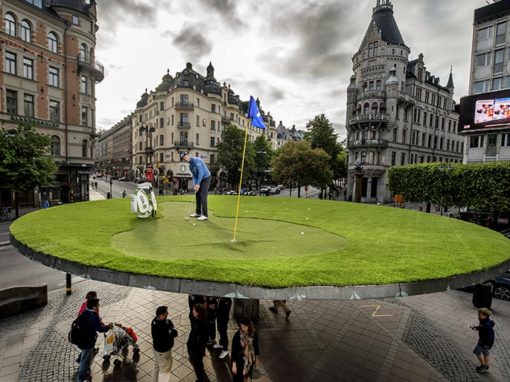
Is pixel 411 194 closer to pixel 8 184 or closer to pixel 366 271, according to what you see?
pixel 366 271

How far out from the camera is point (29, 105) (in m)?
33.1

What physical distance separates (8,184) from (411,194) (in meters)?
38.7

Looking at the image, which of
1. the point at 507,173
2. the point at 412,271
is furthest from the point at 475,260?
the point at 507,173

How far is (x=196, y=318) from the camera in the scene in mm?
6586

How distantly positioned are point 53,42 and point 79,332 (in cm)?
4002

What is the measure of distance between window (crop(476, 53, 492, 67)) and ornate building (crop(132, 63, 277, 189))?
47.8 m

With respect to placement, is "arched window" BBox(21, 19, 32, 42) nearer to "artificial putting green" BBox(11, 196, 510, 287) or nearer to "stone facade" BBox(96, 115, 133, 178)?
"artificial putting green" BBox(11, 196, 510, 287)

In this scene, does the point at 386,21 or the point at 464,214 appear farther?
the point at 386,21

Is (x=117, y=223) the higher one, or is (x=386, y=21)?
(x=386, y=21)

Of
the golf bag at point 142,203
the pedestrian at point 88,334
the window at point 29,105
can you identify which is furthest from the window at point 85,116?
the pedestrian at point 88,334

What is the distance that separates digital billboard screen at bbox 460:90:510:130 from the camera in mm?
33156

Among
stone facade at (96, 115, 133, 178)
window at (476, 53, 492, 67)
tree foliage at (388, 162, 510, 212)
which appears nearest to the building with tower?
window at (476, 53, 492, 67)

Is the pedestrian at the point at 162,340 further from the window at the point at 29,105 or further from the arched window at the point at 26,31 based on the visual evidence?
the arched window at the point at 26,31

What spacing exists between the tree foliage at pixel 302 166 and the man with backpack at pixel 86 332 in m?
37.7
